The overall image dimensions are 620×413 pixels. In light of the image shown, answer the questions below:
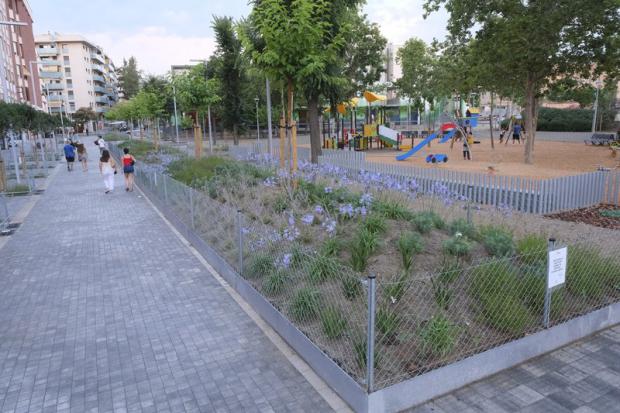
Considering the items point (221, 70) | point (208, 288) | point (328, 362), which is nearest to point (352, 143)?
point (221, 70)

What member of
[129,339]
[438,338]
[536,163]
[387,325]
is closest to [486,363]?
[438,338]

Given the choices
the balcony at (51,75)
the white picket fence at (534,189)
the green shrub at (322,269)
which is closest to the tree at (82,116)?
the balcony at (51,75)

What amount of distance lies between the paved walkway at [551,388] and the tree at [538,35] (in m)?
14.2

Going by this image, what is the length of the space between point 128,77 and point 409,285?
12115 centimetres

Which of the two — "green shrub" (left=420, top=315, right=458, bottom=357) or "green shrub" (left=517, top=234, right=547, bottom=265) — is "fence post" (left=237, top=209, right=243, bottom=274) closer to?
"green shrub" (left=420, top=315, right=458, bottom=357)

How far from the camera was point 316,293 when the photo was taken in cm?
520

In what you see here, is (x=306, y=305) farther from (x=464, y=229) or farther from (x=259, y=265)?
(x=464, y=229)

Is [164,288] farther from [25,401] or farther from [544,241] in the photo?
[544,241]

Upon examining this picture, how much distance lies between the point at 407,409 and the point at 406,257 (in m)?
2.05

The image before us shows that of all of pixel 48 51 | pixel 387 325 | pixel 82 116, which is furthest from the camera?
pixel 48 51

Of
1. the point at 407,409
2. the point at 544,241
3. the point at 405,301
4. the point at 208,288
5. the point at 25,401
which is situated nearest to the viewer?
the point at 407,409

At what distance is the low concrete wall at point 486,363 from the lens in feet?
12.8

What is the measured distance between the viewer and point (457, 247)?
587cm

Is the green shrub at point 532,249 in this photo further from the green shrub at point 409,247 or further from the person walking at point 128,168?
the person walking at point 128,168
